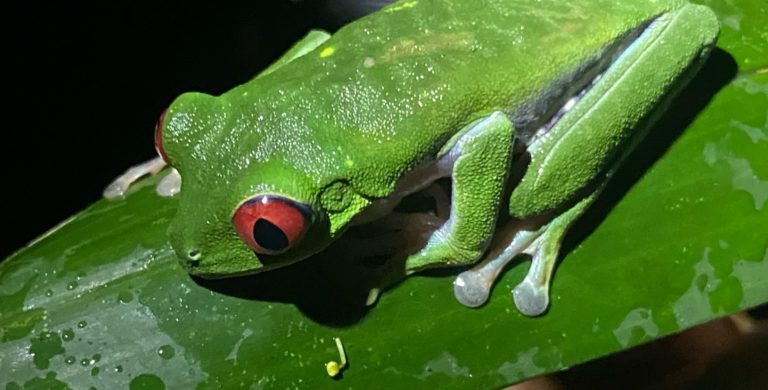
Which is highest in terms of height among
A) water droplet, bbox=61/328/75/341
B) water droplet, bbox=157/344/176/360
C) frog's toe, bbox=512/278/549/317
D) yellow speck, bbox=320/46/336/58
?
yellow speck, bbox=320/46/336/58

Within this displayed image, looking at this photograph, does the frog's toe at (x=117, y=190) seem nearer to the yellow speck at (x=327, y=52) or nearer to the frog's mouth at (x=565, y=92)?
the yellow speck at (x=327, y=52)

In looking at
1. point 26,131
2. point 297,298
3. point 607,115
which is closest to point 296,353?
point 297,298

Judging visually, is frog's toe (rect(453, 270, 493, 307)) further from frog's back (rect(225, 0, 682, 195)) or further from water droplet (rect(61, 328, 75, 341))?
water droplet (rect(61, 328, 75, 341))

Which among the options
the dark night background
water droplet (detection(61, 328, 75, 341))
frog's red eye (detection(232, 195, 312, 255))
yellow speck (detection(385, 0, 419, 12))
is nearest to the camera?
frog's red eye (detection(232, 195, 312, 255))

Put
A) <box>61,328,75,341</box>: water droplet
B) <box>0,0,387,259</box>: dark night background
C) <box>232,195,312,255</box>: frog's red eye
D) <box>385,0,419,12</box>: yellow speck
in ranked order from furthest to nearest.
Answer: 1. <box>0,0,387,259</box>: dark night background
2. <box>385,0,419,12</box>: yellow speck
3. <box>61,328,75,341</box>: water droplet
4. <box>232,195,312,255</box>: frog's red eye

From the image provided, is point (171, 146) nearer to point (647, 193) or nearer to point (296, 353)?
point (296, 353)

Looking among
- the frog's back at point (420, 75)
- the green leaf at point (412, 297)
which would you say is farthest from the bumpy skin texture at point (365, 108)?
the green leaf at point (412, 297)

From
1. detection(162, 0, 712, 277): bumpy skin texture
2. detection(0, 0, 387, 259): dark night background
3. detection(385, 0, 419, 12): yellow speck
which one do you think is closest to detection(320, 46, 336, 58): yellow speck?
detection(162, 0, 712, 277): bumpy skin texture
